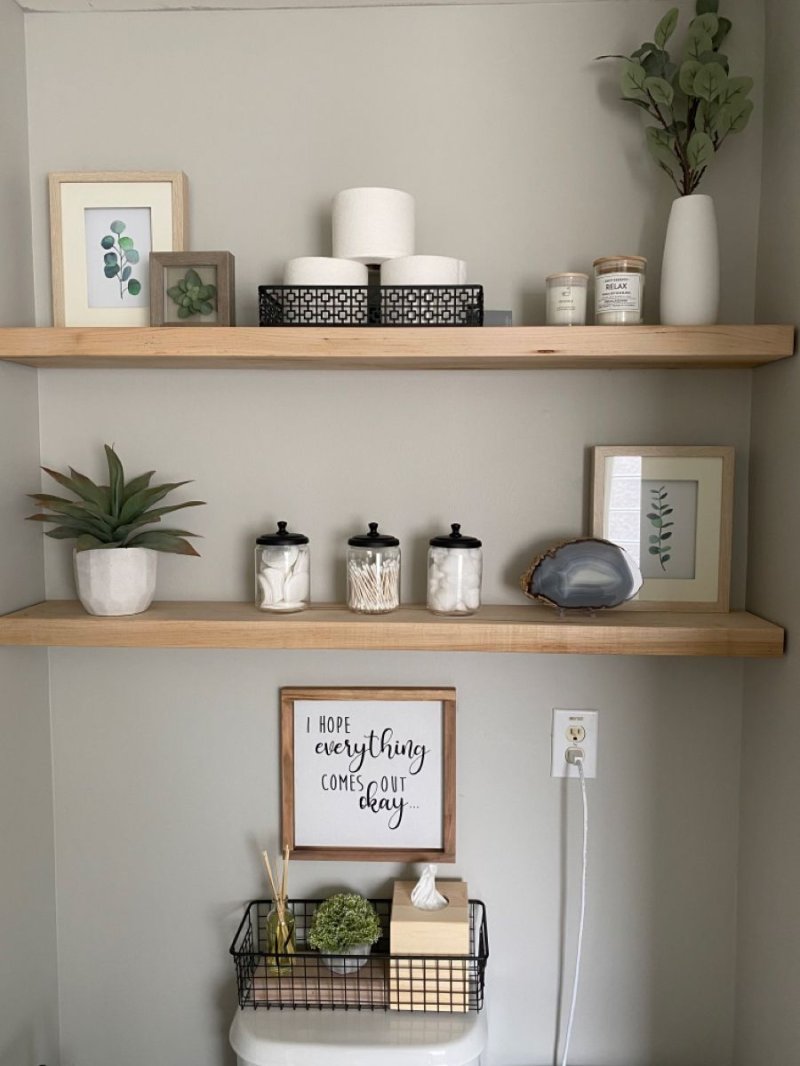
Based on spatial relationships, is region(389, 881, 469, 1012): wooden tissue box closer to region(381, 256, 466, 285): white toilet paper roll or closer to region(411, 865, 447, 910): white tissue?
region(411, 865, 447, 910): white tissue

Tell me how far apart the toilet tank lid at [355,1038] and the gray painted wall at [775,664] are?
408 mm

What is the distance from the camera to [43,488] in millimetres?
1411

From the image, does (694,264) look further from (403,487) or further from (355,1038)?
(355,1038)

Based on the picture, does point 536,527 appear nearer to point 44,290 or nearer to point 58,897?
point 44,290

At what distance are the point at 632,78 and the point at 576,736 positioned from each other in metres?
0.95

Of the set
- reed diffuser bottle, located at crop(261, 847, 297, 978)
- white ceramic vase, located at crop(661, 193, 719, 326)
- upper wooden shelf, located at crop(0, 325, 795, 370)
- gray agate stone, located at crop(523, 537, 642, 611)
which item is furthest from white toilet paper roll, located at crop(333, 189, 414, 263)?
reed diffuser bottle, located at crop(261, 847, 297, 978)

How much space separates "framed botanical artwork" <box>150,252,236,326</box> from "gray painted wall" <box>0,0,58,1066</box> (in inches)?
8.7

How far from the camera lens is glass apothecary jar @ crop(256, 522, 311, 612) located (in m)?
1.29

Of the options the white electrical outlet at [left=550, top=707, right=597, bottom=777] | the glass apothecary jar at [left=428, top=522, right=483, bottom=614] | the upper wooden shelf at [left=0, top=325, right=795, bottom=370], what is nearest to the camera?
the upper wooden shelf at [left=0, top=325, right=795, bottom=370]

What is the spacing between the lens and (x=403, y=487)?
4.52 ft

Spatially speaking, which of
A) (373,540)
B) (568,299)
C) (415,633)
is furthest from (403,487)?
(568,299)

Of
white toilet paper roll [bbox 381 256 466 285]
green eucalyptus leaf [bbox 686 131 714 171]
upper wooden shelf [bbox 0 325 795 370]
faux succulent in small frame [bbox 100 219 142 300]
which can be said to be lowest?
upper wooden shelf [bbox 0 325 795 370]

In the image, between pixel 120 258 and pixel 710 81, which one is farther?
pixel 120 258

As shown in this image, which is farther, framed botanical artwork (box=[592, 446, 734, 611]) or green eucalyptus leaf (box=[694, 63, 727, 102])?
framed botanical artwork (box=[592, 446, 734, 611])
